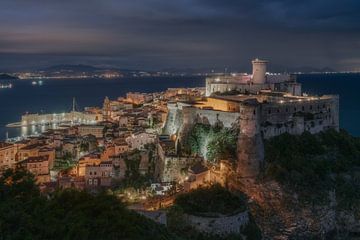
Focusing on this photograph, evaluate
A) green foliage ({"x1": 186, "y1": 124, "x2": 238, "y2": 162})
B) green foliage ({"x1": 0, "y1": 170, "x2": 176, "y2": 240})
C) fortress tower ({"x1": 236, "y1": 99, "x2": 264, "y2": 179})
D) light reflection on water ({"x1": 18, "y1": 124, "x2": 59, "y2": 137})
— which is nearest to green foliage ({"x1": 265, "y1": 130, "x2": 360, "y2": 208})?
fortress tower ({"x1": 236, "y1": 99, "x2": 264, "y2": 179})

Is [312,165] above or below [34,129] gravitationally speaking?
above

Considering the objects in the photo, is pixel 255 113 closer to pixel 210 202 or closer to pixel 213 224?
pixel 210 202

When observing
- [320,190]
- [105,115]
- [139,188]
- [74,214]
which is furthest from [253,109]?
[105,115]

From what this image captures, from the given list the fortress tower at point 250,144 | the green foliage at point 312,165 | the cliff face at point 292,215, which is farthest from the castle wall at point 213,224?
the green foliage at point 312,165

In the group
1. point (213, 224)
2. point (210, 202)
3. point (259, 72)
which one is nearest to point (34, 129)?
point (259, 72)

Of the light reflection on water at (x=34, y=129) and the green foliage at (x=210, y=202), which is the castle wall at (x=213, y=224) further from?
the light reflection on water at (x=34, y=129)

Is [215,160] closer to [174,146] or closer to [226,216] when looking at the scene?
[174,146]

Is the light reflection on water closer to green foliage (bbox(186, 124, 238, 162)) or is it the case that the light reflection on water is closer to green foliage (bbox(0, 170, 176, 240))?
green foliage (bbox(186, 124, 238, 162))
